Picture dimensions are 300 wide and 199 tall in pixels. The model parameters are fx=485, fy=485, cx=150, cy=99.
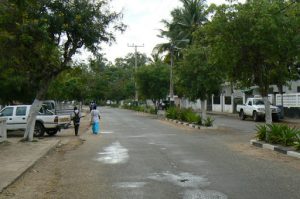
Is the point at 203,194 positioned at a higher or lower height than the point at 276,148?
lower

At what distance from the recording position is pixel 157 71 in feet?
178

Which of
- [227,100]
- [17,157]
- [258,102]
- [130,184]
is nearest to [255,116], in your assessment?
[258,102]

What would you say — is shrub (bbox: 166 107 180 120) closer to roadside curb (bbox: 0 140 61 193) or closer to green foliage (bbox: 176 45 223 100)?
green foliage (bbox: 176 45 223 100)

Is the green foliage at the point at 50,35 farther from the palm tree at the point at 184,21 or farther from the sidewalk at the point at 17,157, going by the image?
the palm tree at the point at 184,21

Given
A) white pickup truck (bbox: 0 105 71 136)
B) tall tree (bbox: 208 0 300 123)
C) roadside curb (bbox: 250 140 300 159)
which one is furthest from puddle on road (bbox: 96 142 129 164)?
white pickup truck (bbox: 0 105 71 136)

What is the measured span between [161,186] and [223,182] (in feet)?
4.40

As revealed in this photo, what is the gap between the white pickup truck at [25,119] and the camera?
24.6m

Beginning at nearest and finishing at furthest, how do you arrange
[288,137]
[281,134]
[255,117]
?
1. [288,137]
2. [281,134]
3. [255,117]

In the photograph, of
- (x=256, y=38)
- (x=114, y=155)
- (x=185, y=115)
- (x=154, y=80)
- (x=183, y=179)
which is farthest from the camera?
(x=154, y=80)

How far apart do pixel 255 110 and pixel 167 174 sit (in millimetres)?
28208

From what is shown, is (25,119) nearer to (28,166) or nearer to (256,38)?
(28,166)

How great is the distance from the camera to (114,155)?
51.3 feet

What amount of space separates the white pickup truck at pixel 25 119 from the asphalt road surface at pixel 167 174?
7.74 meters

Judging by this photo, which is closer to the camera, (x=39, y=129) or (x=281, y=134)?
(x=281, y=134)
